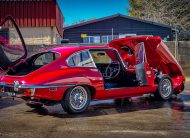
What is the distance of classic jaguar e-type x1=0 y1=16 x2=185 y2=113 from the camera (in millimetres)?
7844

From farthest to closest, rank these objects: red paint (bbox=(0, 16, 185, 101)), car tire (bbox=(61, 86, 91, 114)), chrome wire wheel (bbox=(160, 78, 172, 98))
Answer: chrome wire wheel (bbox=(160, 78, 172, 98)), car tire (bbox=(61, 86, 91, 114)), red paint (bbox=(0, 16, 185, 101))

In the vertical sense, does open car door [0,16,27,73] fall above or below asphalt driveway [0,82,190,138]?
above

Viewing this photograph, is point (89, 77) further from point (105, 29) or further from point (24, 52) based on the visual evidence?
point (105, 29)

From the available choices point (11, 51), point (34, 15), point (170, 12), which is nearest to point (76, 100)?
point (11, 51)

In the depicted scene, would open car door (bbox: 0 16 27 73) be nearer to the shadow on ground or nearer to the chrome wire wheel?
the shadow on ground

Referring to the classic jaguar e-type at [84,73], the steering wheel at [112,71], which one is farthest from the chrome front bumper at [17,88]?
the steering wheel at [112,71]

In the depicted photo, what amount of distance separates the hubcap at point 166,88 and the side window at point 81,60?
2.56 metres

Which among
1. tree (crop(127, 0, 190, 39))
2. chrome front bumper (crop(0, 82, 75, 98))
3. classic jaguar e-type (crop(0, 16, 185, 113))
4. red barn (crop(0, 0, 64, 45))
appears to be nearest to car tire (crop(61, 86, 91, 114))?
classic jaguar e-type (crop(0, 16, 185, 113))

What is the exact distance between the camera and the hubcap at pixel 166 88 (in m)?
10.3

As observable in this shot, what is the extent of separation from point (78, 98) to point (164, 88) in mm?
3036

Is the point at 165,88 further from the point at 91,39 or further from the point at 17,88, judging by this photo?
the point at 91,39

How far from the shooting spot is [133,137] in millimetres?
5980

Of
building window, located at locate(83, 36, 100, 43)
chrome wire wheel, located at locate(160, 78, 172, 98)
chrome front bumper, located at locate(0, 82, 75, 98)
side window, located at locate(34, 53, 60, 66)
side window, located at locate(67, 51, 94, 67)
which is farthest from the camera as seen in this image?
building window, located at locate(83, 36, 100, 43)

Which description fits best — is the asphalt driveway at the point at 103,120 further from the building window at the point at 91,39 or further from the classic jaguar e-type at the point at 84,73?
the building window at the point at 91,39
